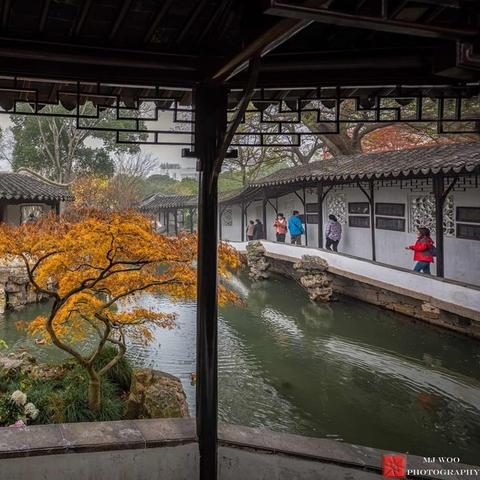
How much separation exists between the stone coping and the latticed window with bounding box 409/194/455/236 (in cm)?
821

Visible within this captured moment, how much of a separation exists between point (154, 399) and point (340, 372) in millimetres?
3683

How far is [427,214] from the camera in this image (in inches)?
444

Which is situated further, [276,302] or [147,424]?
[276,302]

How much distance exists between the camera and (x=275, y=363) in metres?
8.21

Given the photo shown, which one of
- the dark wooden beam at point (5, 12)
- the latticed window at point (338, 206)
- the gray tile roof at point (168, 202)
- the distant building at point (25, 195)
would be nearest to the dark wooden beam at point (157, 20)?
the dark wooden beam at point (5, 12)

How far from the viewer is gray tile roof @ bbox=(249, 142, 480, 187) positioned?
29.3 feet

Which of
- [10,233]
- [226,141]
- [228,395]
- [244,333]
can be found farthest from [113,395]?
[226,141]

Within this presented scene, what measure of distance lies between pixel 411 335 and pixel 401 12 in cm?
864

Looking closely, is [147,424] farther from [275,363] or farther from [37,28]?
[275,363]

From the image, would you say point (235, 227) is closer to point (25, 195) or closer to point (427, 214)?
point (25, 195)

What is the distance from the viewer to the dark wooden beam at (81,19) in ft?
7.25

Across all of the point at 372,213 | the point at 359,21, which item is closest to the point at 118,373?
the point at 359,21

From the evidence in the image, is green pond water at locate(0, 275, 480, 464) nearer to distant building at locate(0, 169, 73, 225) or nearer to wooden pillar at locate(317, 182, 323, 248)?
wooden pillar at locate(317, 182, 323, 248)

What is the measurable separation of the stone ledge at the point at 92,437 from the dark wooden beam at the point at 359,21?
2806 millimetres
